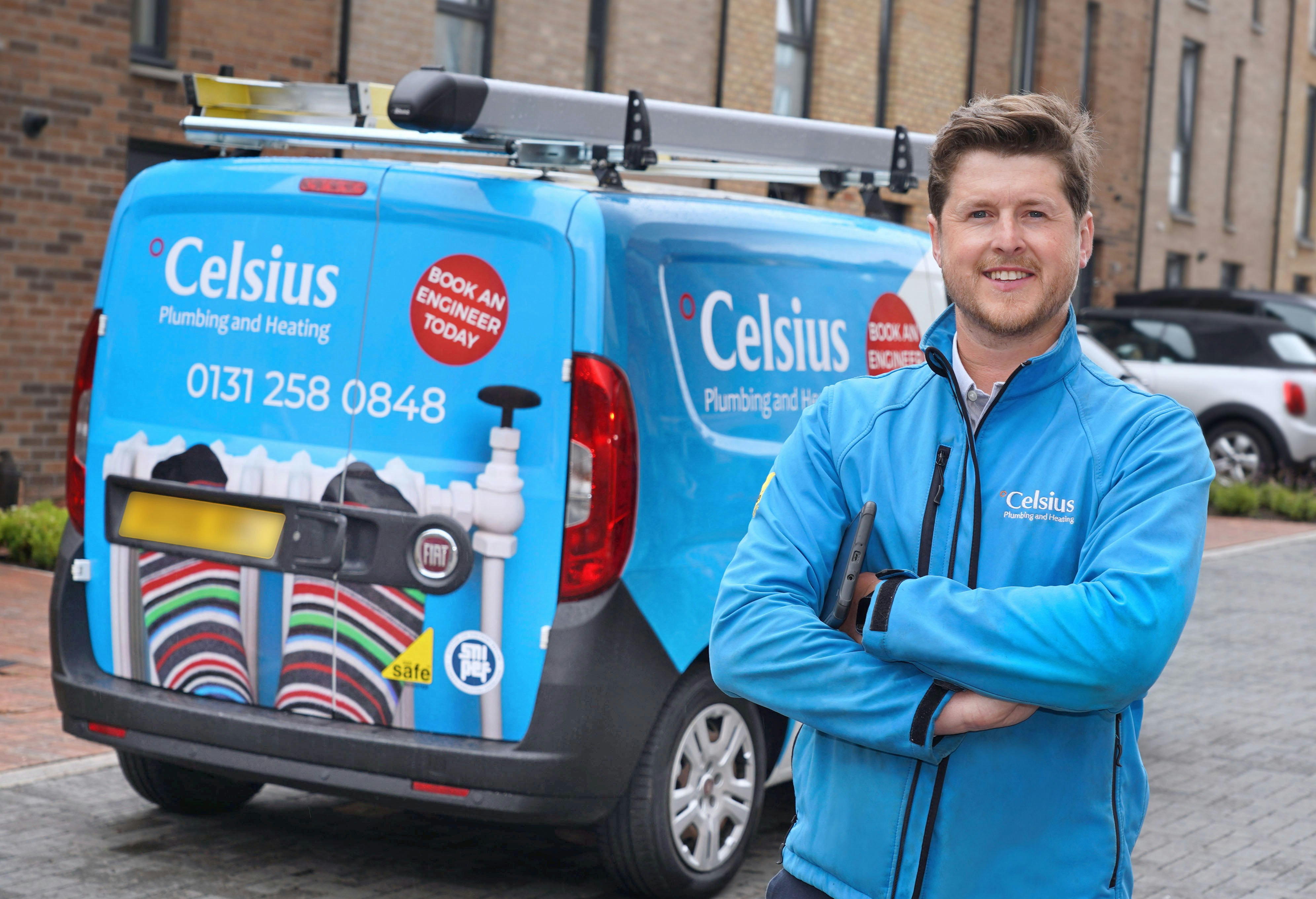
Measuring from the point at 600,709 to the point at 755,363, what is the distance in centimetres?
121

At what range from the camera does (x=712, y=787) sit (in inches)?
187

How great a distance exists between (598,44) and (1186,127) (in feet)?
53.6

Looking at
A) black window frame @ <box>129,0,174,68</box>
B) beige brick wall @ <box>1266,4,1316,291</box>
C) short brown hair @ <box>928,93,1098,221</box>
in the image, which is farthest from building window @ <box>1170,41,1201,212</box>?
short brown hair @ <box>928,93,1098,221</box>

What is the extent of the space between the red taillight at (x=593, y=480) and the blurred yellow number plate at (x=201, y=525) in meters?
0.82

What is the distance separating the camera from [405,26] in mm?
13773

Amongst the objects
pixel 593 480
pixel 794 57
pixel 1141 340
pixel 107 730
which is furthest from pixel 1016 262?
pixel 794 57

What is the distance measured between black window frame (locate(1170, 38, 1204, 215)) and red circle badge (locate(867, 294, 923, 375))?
2466 cm

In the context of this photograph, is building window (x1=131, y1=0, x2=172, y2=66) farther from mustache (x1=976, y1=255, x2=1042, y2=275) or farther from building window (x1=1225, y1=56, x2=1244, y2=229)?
building window (x1=1225, y1=56, x2=1244, y2=229)

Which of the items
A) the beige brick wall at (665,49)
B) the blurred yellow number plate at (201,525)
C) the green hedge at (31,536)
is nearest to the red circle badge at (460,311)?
the blurred yellow number plate at (201,525)

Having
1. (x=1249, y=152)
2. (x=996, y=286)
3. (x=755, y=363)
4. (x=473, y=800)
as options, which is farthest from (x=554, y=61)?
(x=1249, y=152)

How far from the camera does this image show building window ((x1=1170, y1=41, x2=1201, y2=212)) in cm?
2866

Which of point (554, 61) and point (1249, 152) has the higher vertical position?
point (1249, 152)

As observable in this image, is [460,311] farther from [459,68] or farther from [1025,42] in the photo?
[1025,42]

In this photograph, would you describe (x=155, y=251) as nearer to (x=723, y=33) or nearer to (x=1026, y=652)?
(x=1026, y=652)
